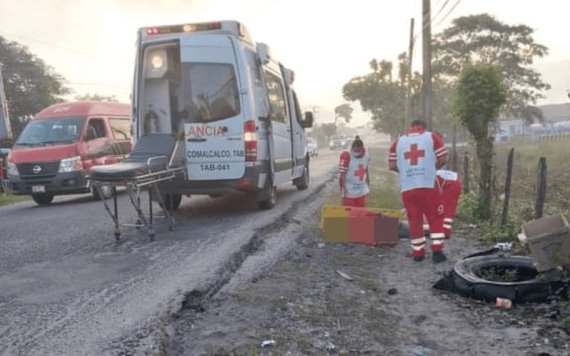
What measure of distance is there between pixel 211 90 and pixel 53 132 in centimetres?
605

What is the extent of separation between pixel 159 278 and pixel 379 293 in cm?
201

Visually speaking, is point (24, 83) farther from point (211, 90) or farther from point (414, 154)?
point (414, 154)

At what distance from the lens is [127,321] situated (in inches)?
161

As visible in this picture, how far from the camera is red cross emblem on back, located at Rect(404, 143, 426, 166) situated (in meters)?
6.43

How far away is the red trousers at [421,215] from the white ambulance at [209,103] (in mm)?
2983

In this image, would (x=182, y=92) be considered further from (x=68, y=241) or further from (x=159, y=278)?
(x=159, y=278)

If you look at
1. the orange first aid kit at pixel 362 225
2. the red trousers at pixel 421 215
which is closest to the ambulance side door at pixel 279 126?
the orange first aid kit at pixel 362 225

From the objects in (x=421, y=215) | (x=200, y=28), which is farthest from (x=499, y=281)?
(x=200, y=28)

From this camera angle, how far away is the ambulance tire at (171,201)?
32.9 feet

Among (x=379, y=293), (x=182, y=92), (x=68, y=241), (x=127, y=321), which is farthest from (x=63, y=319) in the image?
(x=182, y=92)

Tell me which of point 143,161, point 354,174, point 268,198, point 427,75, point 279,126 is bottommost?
point 268,198

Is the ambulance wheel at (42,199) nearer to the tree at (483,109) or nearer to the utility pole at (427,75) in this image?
the tree at (483,109)

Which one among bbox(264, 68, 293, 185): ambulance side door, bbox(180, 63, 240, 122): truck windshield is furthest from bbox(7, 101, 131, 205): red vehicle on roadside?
bbox(180, 63, 240, 122): truck windshield

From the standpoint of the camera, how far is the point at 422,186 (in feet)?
21.0
